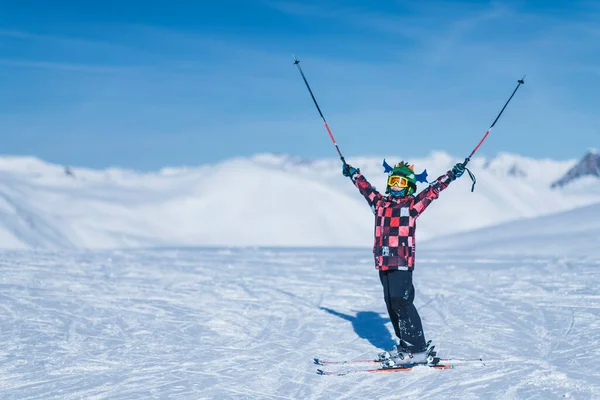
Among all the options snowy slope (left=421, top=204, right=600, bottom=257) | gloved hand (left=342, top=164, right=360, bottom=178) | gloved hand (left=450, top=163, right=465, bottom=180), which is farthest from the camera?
snowy slope (left=421, top=204, right=600, bottom=257)

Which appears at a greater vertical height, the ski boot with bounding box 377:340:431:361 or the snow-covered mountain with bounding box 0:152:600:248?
the snow-covered mountain with bounding box 0:152:600:248

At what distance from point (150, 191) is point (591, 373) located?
144840 mm

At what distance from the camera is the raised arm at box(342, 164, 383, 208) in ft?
23.7

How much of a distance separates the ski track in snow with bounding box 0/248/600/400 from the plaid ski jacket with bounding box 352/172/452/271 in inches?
45.1

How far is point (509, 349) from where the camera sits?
25.2 ft

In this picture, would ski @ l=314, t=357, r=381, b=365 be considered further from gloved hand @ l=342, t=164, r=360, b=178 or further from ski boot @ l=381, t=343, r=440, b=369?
gloved hand @ l=342, t=164, r=360, b=178

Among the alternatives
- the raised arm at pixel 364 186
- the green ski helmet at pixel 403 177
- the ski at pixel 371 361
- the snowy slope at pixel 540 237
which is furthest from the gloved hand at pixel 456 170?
the snowy slope at pixel 540 237

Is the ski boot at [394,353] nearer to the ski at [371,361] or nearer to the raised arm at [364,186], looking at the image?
the ski at [371,361]

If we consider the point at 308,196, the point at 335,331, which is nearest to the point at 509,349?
the point at 335,331

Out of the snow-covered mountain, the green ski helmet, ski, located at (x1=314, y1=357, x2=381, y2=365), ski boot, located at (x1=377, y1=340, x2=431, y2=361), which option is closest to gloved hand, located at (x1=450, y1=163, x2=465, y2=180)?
the green ski helmet

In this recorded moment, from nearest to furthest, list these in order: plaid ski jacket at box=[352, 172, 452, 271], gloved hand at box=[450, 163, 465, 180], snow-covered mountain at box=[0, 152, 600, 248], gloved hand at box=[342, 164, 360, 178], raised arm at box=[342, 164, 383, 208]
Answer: plaid ski jacket at box=[352, 172, 452, 271] → gloved hand at box=[450, 163, 465, 180] → raised arm at box=[342, 164, 383, 208] → gloved hand at box=[342, 164, 360, 178] → snow-covered mountain at box=[0, 152, 600, 248]

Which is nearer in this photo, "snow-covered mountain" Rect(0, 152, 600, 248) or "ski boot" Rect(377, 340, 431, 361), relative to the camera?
"ski boot" Rect(377, 340, 431, 361)

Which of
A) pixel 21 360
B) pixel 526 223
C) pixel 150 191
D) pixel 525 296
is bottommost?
pixel 21 360

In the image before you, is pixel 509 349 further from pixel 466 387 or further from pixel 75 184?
pixel 75 184
